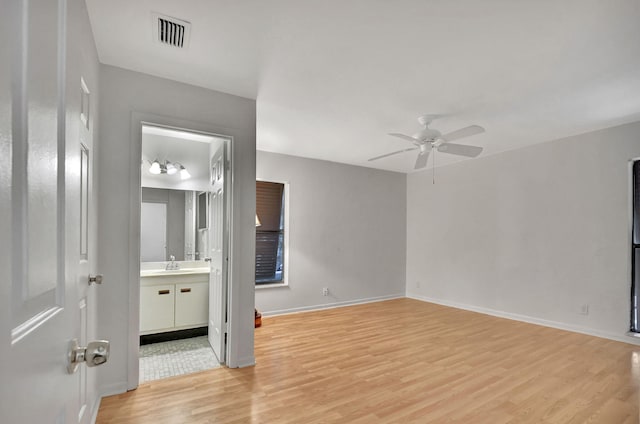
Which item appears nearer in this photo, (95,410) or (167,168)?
(95,410)

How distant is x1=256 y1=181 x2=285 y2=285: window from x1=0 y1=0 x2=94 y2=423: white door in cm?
461

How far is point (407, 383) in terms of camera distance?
9.36 ft

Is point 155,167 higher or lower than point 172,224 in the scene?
higher

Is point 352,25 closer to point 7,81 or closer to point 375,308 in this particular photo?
point 7,81

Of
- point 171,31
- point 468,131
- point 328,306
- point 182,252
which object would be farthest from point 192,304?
point 468,131

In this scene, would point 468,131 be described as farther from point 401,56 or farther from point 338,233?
point 338,233

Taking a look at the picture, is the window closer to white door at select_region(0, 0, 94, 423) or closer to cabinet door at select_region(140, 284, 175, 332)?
cabinet door at select_region(140, 284, 175, 332)

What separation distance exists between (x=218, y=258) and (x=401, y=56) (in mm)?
2570

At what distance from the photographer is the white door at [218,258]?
323 centimetres

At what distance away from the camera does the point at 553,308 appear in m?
4.54

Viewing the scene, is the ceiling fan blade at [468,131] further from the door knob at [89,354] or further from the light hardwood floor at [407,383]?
the door knob at [89,354]

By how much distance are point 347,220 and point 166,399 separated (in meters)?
4.15

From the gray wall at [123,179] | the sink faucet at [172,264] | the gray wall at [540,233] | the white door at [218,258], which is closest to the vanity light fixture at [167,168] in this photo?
the white door at [218,258]

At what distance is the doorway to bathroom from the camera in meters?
3.28
